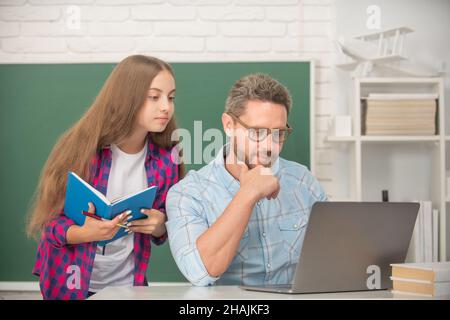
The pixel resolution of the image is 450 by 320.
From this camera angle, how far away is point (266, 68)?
266cm

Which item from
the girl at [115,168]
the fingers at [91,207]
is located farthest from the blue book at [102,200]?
the girl at [115,168]

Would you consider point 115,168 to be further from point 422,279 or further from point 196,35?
point 422,279

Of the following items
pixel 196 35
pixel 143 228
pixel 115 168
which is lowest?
pixel 143 228

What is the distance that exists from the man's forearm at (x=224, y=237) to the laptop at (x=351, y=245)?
11cm

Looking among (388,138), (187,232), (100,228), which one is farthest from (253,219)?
(388,138)

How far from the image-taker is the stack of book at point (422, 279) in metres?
1.31

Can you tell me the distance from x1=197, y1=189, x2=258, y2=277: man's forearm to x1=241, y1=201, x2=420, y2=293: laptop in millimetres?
113

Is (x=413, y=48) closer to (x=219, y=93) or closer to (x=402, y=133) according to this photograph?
(x=402, y=133)

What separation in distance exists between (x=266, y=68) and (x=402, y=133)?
0.62 metres

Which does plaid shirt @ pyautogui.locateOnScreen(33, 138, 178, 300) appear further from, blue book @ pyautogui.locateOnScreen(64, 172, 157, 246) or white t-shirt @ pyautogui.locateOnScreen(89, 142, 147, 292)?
blue book @ pyautogui.locateOnScreen(64, 172, 157, 246)

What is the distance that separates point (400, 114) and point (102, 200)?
142 centimetres

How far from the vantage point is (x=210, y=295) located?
1.33 meters

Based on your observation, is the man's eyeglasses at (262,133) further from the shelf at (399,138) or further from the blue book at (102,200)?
the shelf at (399,138)
